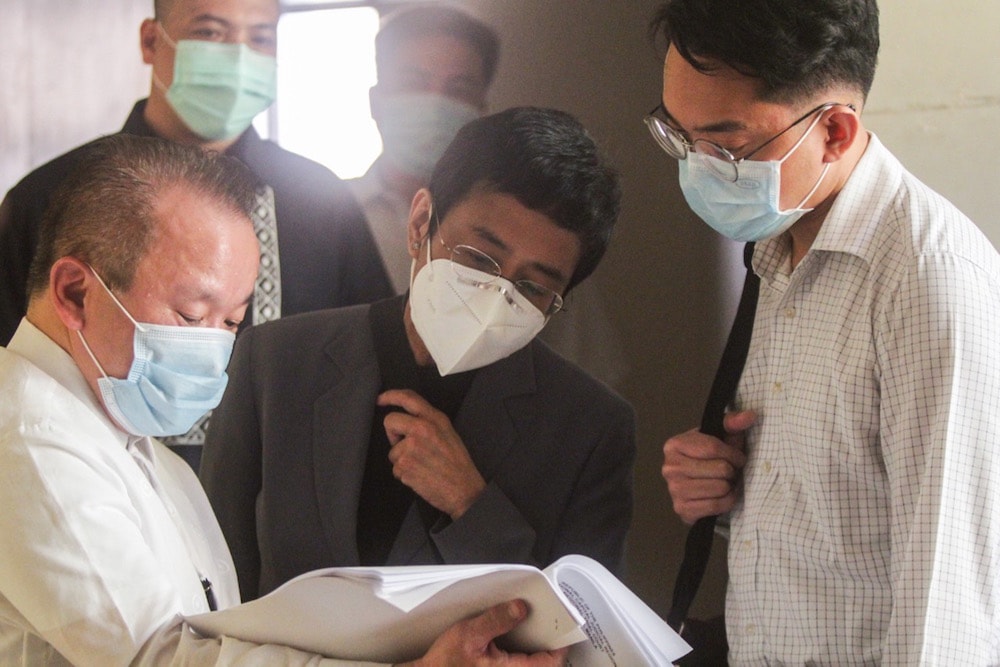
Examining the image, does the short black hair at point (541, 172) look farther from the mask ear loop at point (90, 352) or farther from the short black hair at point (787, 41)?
the mask ear loop at point (90, 352)

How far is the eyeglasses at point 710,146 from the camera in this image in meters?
1.46

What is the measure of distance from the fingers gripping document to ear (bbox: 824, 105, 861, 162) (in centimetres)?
68

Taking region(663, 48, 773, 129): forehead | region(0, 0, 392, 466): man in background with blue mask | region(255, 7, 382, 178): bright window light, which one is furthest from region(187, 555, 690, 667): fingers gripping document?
region(255, 7, 382, 178): bright window light

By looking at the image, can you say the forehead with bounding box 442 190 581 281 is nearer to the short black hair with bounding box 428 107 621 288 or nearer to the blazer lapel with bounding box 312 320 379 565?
the short black hair with bounding box 428 107 621 288

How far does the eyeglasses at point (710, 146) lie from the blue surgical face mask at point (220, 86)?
857 millimetres

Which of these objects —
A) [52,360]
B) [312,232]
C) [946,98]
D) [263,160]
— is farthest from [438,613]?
[946,98]

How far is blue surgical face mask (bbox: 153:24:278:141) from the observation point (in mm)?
2025

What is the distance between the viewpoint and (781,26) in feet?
4.64

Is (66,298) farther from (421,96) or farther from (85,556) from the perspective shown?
(421,96)

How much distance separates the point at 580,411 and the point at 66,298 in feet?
3.10

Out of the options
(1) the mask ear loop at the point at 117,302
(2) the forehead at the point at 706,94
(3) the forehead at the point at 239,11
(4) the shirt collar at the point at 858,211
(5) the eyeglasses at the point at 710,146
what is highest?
(3) the forehead at the point at 239,11

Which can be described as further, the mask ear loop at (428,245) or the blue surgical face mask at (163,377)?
the mask ear loop at (428,245)

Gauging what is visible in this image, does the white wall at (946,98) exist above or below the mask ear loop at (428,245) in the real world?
above

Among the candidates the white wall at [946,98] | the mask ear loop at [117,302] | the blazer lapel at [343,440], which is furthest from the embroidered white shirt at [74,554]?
the white wall at [946,98]
